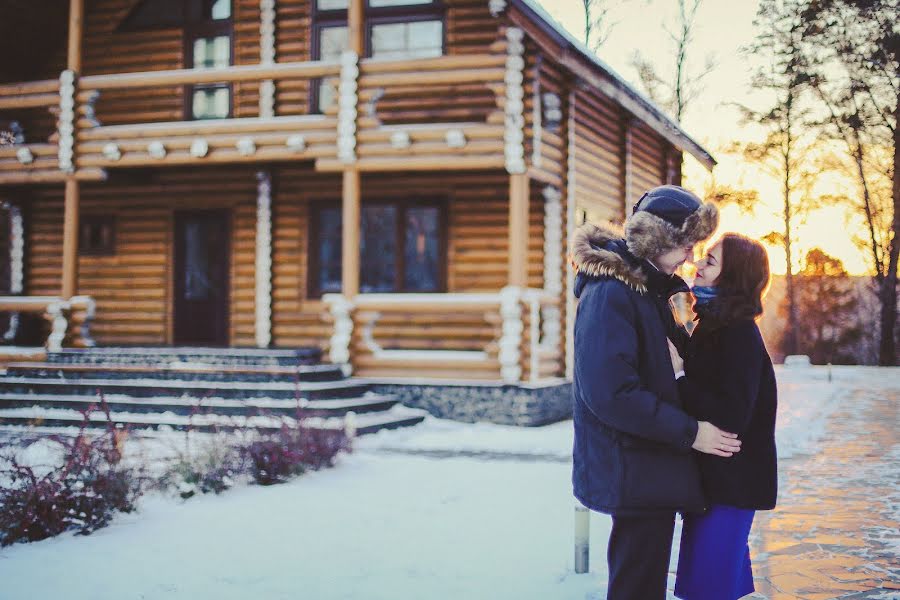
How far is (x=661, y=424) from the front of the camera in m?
2.95

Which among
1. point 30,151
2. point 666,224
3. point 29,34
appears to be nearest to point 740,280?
point 666,224

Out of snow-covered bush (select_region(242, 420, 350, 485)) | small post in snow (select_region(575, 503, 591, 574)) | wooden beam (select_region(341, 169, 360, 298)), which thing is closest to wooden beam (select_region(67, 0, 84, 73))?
wooden beam (select_region(341, 169, 360, 298))

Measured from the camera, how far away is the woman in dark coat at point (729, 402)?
10.2 ft

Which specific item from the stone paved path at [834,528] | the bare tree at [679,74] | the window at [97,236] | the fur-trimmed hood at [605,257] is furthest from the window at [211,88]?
the bare tree at [679,74]

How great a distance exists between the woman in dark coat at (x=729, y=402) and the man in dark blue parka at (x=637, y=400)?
0.09 m

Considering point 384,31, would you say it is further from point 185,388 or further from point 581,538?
point 581,538

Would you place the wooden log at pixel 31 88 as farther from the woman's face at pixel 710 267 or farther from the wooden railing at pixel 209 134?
the woman's face at pixel 710 267

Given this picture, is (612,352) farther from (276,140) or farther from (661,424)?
(276,140)

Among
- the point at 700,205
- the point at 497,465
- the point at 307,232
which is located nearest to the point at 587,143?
the point at 307,232

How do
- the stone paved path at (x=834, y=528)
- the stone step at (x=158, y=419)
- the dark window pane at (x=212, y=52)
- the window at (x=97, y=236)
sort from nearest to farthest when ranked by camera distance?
the stone paved path at (x=834, y=528) < the stone step at (x=158, y=419) < the dark window pane at (x=212, y=52) < the window at (x=97, y=236)

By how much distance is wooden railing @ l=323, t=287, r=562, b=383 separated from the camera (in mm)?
12055

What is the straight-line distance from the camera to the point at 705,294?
321 cm

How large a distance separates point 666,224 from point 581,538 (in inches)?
95.2

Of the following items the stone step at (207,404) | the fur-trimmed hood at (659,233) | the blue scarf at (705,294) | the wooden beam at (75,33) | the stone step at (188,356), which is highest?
the wooden beam at (75,33)
